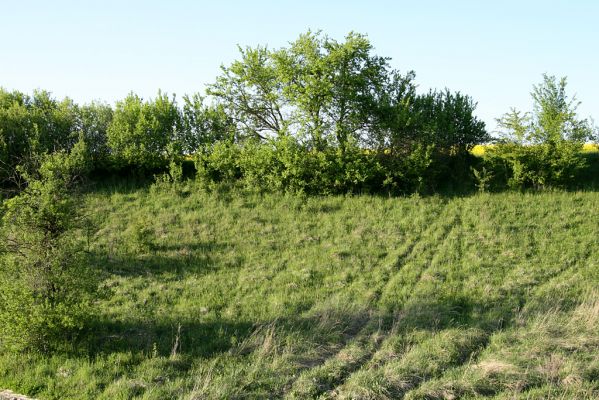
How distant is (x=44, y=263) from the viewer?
14523mm

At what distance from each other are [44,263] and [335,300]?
28.9 feet

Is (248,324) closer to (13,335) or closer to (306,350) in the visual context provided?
(306,350)

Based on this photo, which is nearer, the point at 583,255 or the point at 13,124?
the point at 583,255

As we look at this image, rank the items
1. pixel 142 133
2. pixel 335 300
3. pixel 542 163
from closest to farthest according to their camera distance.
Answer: pixel 335 300 → pixel 542 163 → pixel 142 133

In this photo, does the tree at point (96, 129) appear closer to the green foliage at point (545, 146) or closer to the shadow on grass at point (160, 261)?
the shadow on grass at point (160, 261)

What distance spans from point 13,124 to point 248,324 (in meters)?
21.9

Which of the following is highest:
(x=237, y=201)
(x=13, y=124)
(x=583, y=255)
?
(x=13, y=124)

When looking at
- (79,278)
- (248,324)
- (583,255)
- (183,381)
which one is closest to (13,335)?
(79,278)

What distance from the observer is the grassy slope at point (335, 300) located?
40.8 feet

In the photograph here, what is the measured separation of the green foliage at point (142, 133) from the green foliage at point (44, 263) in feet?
53.3

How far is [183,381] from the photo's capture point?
12.5 meters

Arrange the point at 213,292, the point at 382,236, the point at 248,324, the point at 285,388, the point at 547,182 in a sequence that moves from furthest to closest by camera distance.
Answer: the point at 547,182 < the point at 382,236 < the point at 213,292 < the point at 248,324 < the point at 285,388

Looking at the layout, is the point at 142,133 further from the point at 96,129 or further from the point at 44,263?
the point at 44,263

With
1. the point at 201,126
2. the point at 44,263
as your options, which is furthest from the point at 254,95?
the point at 44,263
